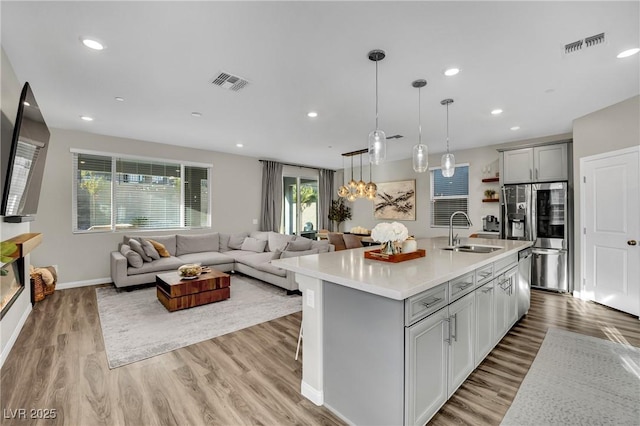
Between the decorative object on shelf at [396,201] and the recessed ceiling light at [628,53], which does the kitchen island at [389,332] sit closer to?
the recessed ceiling light at [628,53]

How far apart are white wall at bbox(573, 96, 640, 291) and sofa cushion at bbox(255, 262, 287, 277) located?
447 cm

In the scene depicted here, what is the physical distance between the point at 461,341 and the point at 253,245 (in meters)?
4.86

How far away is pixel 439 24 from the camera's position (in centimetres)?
205

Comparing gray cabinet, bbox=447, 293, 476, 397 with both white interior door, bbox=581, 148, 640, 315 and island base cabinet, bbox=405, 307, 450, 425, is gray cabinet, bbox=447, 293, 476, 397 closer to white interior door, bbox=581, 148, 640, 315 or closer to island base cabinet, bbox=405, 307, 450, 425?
island base cabinet, bbox=405, 307, 450, 425

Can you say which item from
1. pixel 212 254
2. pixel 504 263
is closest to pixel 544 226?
pixel 504 263

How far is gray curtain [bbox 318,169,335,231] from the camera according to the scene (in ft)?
28.3

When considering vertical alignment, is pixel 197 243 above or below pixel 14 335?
above

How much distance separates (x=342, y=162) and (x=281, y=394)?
20.8 feet

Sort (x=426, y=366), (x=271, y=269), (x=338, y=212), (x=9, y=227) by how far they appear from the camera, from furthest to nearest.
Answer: (x=338, y=212), (x=271, y=269), (x=9, y=227), (x=426, y=366)

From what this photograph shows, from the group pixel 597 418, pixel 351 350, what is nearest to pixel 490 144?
pixel 597 418

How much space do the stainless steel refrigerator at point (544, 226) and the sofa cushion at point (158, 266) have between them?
584 cm

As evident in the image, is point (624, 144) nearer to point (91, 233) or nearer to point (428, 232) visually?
point (428, 232)

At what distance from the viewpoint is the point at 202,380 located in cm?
226

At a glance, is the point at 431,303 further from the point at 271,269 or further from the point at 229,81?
the point at 271,269
